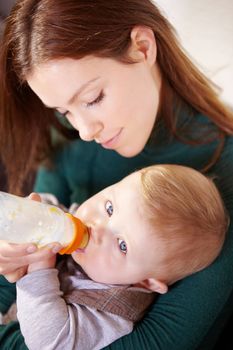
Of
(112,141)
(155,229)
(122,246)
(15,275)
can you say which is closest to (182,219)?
(155,229)

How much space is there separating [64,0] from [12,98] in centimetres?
43

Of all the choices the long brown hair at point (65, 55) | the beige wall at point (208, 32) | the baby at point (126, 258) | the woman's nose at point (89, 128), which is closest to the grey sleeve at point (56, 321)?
the baby at point (126, 258)

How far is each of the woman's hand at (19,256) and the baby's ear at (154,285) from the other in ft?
0.85

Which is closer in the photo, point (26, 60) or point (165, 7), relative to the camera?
point (26, 60)

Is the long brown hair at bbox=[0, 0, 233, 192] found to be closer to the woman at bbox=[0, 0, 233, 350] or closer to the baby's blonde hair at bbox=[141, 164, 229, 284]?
the woman at bbox=[0, 0, 233, 350]

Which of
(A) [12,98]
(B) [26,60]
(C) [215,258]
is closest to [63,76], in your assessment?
Result: (B) [26,60]

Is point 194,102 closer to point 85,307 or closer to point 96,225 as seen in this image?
point 96,225

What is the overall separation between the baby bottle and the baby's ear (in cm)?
20

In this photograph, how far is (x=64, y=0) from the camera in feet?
3.51

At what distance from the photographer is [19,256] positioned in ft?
3.34

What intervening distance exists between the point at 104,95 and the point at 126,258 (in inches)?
16.9

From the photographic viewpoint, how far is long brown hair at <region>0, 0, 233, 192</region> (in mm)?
1066

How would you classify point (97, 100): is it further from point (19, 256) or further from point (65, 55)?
point (19, 256)

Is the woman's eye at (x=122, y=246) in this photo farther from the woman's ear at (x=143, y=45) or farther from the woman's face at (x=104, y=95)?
the woman's ear at (x=143, y=45)
